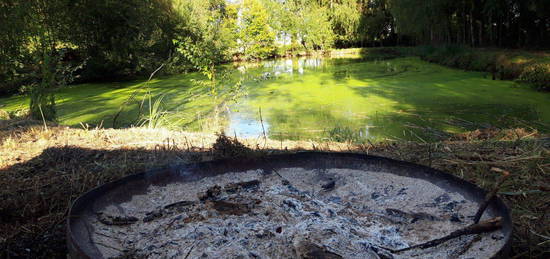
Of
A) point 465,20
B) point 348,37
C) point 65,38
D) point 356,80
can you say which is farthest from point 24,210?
point 348,37

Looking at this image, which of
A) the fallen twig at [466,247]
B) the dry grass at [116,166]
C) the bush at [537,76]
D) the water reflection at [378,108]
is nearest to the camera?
the fallen twig at [466,247]

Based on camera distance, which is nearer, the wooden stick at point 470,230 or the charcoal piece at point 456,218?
the wooden stick at point 470,230

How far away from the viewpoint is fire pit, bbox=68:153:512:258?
980 millimetres

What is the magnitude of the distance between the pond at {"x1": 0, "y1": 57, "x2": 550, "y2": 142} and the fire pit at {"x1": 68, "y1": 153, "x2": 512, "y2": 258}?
2003 millimetres

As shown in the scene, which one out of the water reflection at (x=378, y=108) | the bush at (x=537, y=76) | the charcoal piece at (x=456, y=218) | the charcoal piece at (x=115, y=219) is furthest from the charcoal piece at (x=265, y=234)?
the bush at (x=537, y=76)

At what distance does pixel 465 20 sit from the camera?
13438 mm

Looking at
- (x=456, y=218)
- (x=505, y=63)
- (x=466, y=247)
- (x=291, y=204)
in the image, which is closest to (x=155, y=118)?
(x=291, y=204)

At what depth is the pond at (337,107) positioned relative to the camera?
14.2ft

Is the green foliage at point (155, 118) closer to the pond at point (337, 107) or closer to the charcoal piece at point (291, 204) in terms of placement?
the pond at point (337, 107)

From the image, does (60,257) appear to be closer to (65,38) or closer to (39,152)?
(39,152)

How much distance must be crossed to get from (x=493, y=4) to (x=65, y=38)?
12.4 meters

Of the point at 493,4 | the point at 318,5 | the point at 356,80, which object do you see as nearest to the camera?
the point at 356,80

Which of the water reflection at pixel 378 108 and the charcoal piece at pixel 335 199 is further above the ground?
the charcoal piece at pixel 335 199

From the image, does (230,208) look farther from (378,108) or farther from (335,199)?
(378,108)
